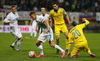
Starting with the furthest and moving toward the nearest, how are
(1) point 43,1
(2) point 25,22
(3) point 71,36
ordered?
(1) point 43,1, (2) point 25,22, (3) point 71,36

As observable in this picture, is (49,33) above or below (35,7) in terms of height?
above

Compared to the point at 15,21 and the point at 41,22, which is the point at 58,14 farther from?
the point at 15,21

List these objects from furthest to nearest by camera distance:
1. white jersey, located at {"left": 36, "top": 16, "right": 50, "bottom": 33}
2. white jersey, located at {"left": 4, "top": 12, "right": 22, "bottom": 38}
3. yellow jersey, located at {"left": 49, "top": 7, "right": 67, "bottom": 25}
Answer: white jersey, located at {"left": 4, "top": 12, "right": 22, "bottom": 38}
yellow jersey, located at {"left": 49, "top": 7, "right": 67, "bottom": 25}
white jersey, located at {"left": 36, "top": 16, "right": 50, "bottom": 33}

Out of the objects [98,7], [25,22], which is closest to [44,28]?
[25,22]

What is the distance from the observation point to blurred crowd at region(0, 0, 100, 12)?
32156 mm

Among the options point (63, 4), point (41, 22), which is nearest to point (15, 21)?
point (41, 22)

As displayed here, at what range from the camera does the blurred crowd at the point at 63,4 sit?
32.2 m

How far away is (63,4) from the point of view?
32.4m

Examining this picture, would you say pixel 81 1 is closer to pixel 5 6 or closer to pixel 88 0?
pixel 88 0

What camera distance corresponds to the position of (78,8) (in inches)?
1275

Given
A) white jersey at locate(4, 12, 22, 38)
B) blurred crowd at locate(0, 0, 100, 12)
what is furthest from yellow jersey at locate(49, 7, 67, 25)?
blurred crowd at locate(0, 0, 100, 12)

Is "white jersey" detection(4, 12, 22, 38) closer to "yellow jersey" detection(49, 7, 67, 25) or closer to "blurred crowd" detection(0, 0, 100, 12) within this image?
"yellow jersey" detection(49, 7, 67, 25)

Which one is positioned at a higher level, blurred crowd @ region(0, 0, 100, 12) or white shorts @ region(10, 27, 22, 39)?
white shorts @ region(10, 27, 22, 39)

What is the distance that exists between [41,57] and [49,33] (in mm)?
1063
